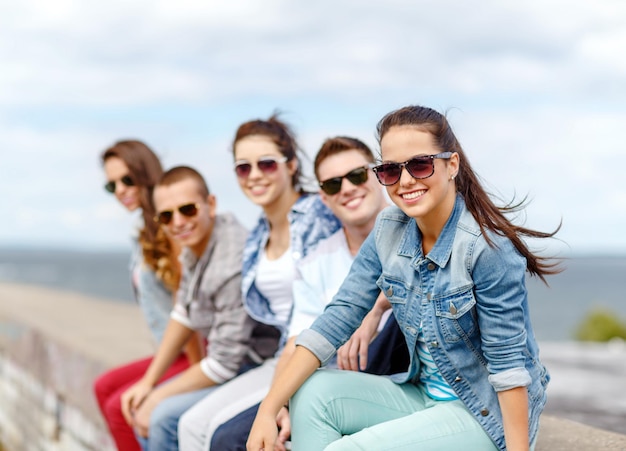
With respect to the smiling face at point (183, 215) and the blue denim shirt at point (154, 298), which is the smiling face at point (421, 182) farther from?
the blue denim shirt at point (154, 298)

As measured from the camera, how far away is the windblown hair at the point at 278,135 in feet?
11.1

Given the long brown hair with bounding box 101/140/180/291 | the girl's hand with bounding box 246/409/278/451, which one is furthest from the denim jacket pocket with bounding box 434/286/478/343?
the long brown hair with bounding box 101/140/180/291

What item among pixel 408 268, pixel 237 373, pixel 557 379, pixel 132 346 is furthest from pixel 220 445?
pixel 557 379

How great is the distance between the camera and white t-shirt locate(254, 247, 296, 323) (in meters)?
3.23

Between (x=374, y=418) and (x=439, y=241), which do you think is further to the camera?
(x=374, y=418)

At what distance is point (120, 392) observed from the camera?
3.87 meters

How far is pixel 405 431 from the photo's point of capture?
2.12m

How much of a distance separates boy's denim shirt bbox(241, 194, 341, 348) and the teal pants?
2.69 feet

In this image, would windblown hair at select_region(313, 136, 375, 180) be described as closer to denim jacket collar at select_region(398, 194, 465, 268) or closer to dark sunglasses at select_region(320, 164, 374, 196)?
dark sunglasses at select_region(320, 164, 374, 196)

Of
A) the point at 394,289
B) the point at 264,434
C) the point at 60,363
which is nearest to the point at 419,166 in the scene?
the point at 394,289

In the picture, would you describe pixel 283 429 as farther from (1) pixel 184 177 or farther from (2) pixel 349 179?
(1) pixel 184 177

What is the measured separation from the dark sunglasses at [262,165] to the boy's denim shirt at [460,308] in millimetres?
1027

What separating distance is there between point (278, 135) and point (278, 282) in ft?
2.26

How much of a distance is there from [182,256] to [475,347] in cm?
186
